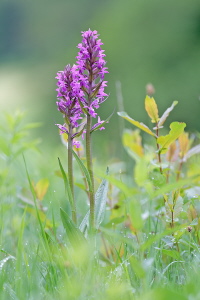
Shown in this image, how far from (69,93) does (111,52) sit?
4159 millimetres

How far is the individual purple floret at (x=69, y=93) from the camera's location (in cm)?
123

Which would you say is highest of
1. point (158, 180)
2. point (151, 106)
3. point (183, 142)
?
point (151, 106)

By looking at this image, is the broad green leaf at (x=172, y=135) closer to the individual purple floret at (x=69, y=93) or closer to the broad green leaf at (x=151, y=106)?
the broad green leaf at (x=151, y=106)

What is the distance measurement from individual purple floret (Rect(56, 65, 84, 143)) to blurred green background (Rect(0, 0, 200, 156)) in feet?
10.0

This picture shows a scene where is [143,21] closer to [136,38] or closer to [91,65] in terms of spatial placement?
[136,38]

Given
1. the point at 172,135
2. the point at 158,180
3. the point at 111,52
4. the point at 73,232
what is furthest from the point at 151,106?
the point at 111,52

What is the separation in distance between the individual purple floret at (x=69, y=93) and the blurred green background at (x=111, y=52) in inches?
120

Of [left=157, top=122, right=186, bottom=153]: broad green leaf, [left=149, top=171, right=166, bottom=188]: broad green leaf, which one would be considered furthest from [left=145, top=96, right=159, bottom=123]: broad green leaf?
[left=149, top=171, right=166, bottom=188]: broad green leaf

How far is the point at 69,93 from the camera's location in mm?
1243

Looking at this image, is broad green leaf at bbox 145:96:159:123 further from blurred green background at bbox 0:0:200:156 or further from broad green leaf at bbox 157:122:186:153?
blurred green background at bbox 0:0:200:156

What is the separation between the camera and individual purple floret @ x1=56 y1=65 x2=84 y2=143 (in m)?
1.23

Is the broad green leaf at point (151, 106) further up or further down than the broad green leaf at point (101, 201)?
further up

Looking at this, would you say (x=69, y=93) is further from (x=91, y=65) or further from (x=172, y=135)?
(x=172, y=135)

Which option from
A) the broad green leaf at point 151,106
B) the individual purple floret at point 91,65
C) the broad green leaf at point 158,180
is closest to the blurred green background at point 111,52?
the broad green leaf at point 151,106
